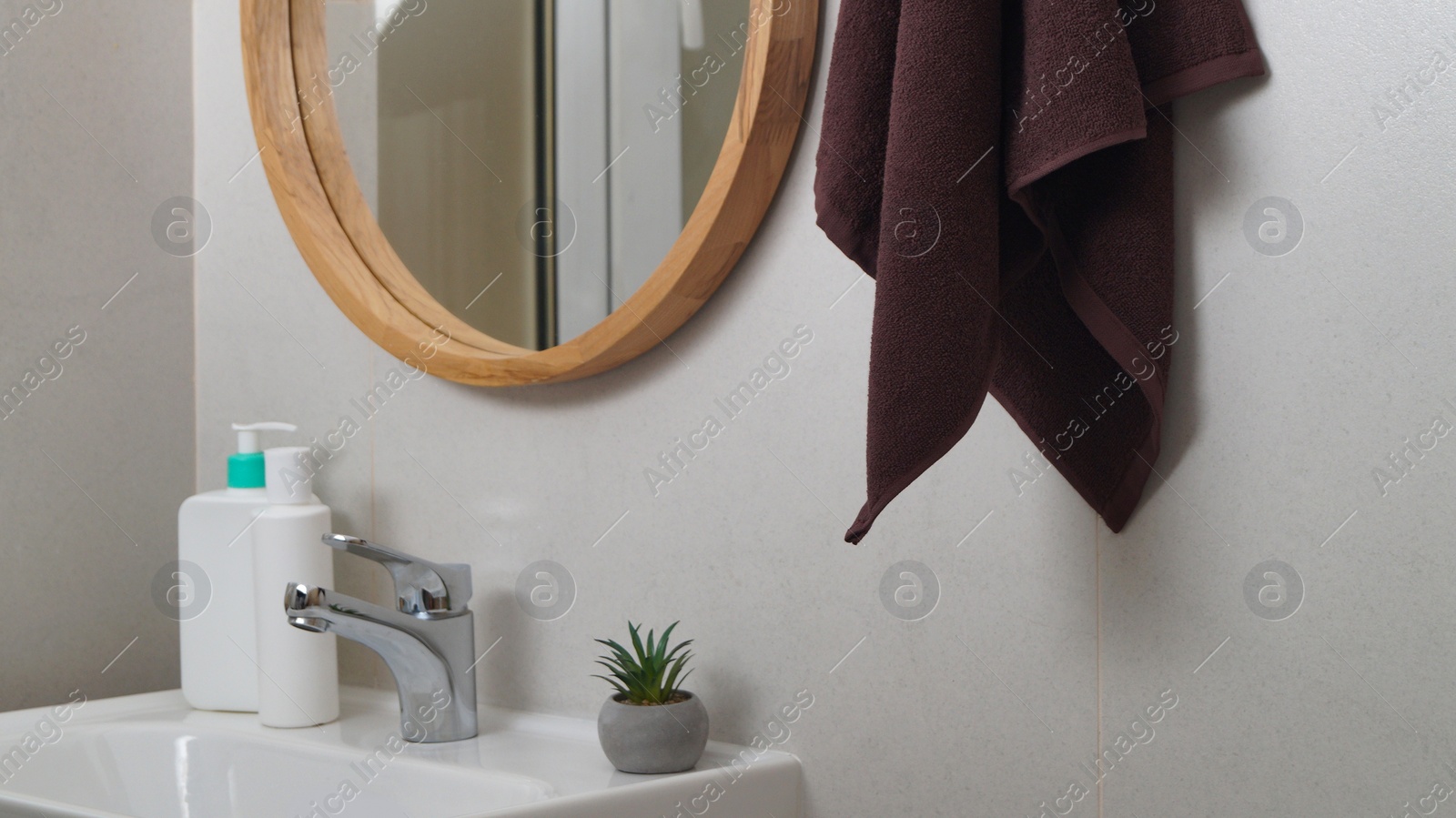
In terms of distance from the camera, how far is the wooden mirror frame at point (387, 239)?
817 millimetres

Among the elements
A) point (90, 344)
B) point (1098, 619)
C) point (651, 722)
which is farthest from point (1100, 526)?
point (90, 344)

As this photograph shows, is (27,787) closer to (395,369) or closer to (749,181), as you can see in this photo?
(395,369)

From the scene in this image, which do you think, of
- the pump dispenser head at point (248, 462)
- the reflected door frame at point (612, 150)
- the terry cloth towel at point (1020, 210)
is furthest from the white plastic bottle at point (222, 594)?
the terry cloth towel at point (1020, 210)

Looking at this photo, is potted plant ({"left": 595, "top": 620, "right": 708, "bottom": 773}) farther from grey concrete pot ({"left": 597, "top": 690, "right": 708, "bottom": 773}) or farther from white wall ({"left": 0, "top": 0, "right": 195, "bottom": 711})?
white wall ({"left": 0, "top": 0, "right": 195, "bottom": 711})

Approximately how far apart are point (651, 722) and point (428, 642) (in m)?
0.23

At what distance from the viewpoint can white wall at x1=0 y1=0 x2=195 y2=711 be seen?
110cm

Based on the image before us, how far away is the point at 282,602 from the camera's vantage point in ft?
3.20

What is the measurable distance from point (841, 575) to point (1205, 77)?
0.40 meters

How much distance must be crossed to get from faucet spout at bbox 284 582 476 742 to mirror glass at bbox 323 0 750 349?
248 mm

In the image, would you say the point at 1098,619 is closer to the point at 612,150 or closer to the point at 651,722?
the point at 651,722

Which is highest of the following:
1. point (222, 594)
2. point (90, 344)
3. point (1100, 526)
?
point (90, 344)

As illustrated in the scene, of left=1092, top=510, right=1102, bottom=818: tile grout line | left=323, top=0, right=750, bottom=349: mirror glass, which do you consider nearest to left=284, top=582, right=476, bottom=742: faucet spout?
left=323, top=0, right=750, bottom=349: mirror glass

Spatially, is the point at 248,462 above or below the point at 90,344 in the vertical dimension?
below

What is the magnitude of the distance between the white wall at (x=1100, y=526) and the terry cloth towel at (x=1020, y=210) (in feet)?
0.12
